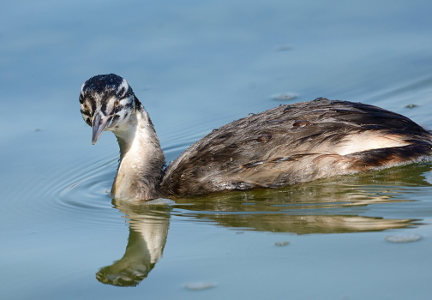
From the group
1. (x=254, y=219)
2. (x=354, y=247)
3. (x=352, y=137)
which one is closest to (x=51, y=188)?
(x=254, y=219)

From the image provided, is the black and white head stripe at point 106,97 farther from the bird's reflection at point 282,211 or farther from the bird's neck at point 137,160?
the bird's reflection at point 282,211

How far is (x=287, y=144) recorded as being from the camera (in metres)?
9.75

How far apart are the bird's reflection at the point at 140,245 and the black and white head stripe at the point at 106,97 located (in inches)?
43.5

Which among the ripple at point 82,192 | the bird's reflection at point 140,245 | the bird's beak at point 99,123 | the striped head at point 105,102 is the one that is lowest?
the bird's reflection at point 140,245

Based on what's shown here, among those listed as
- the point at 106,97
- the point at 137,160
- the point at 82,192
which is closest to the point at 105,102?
the point at 106,97

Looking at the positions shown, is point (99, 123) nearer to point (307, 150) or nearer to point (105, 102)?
point (105, 102)

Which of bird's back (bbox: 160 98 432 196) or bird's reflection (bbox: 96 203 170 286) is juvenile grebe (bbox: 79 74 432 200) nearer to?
bird's back (bbox: 160 98 432 196)

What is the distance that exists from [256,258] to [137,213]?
7.91 feet

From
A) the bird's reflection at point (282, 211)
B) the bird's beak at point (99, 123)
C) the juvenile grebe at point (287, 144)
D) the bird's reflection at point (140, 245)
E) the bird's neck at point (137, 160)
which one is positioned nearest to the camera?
the bird's reflection at point (140, 245)

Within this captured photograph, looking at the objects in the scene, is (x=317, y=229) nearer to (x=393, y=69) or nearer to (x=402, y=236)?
(x=402, y=236)

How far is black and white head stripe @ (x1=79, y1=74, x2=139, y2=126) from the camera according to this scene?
976 cm

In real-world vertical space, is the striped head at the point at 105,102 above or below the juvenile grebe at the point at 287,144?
above

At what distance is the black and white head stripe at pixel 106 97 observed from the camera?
9.76 meters

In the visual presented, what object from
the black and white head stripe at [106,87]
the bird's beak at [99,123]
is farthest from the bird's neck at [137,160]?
the bird's beak at [99,123]
